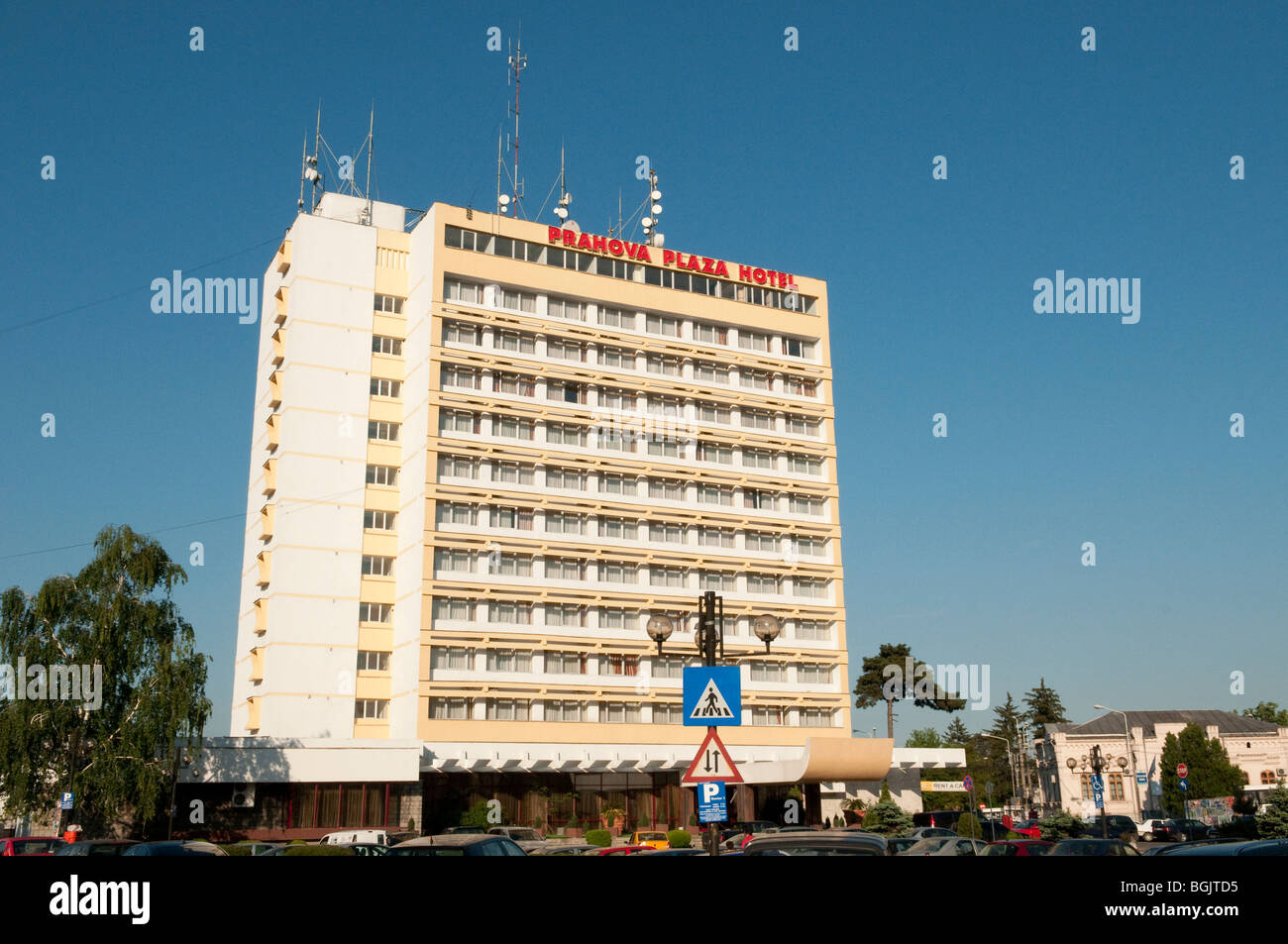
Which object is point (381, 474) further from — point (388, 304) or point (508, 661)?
point (508, 661)

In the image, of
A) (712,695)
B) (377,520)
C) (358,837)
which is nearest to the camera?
(712,695)

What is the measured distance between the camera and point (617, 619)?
68.4 m

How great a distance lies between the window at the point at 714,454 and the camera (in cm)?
7381

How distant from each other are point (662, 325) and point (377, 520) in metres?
22.6

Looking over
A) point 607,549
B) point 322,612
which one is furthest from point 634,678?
point 322,612

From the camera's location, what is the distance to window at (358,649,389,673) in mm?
64312

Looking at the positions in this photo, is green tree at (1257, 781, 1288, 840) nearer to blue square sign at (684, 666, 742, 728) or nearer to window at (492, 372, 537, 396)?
blue square sign at (684, 666, 742, 728)

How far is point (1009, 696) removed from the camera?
491 ft

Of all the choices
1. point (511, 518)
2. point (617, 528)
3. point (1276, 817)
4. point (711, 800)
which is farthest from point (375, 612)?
point (711, 800)

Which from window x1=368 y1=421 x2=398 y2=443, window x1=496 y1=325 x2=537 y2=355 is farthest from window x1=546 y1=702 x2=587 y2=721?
window x1=496 y1=325 x2=537 y2=355

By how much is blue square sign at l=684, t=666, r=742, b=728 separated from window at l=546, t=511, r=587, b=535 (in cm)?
5193

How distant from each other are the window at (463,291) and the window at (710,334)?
1507 cm

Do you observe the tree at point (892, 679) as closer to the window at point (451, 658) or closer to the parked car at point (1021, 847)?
the window at point (451, 658)
